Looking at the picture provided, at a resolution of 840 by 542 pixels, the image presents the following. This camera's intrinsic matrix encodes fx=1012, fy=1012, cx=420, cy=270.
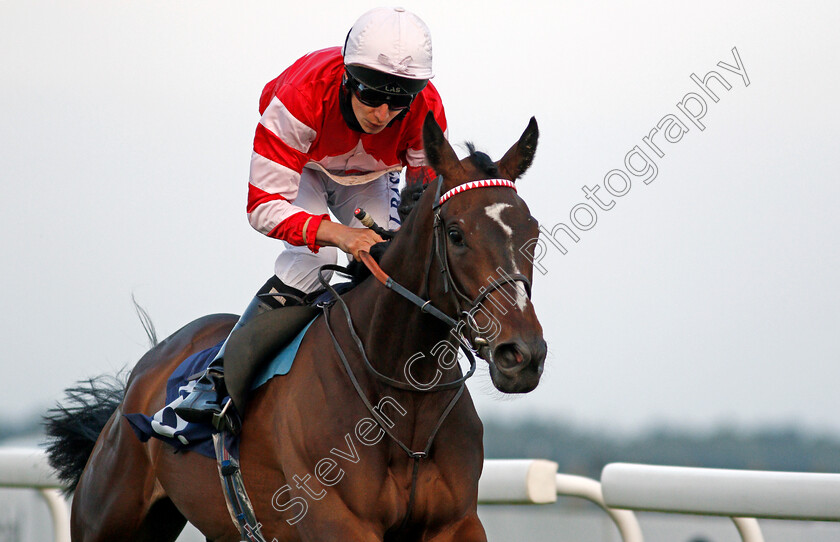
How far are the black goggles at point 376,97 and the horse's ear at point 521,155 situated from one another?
1.74 feet

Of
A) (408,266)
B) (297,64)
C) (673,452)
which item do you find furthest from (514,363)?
(673,452)

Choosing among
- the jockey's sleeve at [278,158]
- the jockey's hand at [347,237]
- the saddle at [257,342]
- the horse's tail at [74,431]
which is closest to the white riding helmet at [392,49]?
the jockey's sleeve at [278,158]

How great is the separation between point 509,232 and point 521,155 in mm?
576

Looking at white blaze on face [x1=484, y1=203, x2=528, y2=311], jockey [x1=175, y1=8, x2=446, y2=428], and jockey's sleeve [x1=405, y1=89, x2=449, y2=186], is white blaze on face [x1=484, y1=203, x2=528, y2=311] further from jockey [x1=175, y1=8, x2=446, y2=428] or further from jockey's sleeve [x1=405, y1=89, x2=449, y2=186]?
jockey's sleeve [x1=405, y1=89, x2=449, y2=186]

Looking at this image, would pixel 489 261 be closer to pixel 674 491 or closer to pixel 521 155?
pixel 521 155

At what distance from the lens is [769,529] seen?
13.6ft

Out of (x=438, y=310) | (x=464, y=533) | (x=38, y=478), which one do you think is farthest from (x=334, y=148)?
(x=38, y=478)

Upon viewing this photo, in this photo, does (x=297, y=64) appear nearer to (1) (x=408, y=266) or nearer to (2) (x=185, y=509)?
(1) (x=408, y=266)

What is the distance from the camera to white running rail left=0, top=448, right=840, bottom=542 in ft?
12.7

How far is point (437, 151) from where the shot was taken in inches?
130

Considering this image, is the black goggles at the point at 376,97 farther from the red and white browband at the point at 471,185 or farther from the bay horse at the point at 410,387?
the red and white browband at the point at 471,185

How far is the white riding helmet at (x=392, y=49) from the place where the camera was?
143 inches

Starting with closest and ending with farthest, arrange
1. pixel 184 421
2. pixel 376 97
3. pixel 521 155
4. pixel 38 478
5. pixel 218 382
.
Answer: pixel 521 155
pixel 376 97
pixel 218 382
pixel 184 421
pixel 38 478

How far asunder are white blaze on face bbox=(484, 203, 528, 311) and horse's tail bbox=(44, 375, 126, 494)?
306cm
